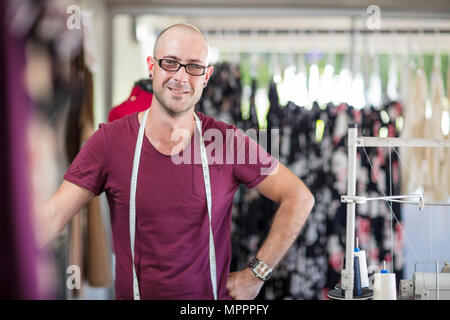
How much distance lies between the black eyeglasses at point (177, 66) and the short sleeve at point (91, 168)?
0.22 metres

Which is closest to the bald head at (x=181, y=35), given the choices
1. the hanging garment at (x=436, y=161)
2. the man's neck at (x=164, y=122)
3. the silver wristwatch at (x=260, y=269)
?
the man's neck at (x=164, y=122)

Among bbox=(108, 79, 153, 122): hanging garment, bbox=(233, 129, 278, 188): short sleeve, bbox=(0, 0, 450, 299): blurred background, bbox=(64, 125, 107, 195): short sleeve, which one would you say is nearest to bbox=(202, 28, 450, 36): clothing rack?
bbox=(0, 0, 450, 299): blurred background

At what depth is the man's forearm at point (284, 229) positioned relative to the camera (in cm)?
110

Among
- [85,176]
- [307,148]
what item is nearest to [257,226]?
[307,148]

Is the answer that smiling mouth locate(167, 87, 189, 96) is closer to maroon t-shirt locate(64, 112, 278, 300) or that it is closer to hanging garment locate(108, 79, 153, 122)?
maroon t-shirt locate(64, 112, 278, 300)

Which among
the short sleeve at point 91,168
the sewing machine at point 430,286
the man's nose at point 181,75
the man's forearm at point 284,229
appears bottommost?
the sewing machine at point 430,286

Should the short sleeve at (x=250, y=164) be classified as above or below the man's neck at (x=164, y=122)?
below

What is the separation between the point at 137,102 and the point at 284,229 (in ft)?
2.26

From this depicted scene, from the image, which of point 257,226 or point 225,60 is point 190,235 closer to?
point 257,226

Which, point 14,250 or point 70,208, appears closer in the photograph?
point 14,250

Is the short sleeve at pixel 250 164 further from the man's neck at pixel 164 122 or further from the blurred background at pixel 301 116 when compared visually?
the blurred background at pixel 301 116

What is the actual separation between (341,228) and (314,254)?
0.50ft

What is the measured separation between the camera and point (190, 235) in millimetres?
1070

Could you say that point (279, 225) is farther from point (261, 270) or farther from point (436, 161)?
point (436, 161)
